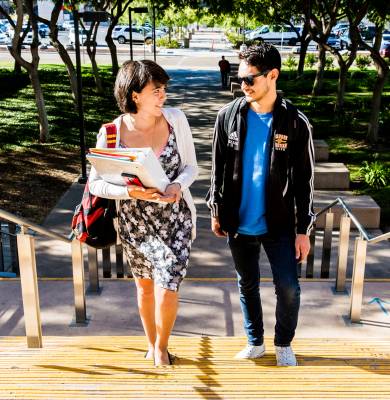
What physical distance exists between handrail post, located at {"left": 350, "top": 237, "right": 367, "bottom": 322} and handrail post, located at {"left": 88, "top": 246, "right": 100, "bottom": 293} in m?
2.32

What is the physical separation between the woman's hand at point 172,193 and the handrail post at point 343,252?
9.14ft

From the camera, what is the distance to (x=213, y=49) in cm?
4288

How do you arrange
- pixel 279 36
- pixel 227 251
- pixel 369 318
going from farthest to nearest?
pixel 279 36 < pixel 227 251 < pixel 369 318

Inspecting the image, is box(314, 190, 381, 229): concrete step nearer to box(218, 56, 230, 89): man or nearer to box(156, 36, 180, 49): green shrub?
box(218, 56, 230, 89): man

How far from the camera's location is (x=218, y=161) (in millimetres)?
3381

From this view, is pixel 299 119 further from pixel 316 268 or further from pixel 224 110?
pixel 316 268

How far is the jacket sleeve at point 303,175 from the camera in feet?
10.6

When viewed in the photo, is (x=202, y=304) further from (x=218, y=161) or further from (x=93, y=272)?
(x=218, y=161)

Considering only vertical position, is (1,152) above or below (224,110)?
below

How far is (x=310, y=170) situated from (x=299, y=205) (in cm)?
21

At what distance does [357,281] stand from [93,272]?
240 cm

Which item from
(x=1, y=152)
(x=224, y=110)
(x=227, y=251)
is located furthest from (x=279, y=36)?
(x=224, y=110)

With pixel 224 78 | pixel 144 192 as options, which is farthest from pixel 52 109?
pixel 144 192

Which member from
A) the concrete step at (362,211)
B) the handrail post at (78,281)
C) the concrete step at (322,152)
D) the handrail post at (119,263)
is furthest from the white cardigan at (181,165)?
the concrete step at (322,152)
